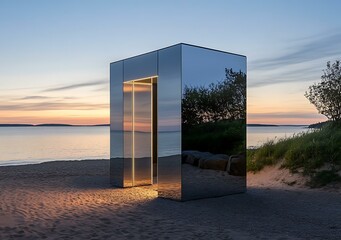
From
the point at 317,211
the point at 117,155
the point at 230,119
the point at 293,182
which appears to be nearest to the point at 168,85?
the point at 230,119

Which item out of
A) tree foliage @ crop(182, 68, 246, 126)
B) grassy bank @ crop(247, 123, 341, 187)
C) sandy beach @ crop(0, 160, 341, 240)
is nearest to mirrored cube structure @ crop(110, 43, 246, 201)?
tree foliage @ crop(182, 68, 246, 126)

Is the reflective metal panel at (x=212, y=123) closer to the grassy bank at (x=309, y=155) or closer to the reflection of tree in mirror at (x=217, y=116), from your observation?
the reflection of tree in mirror at (x=217, y=116)

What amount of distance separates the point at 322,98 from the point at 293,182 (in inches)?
295

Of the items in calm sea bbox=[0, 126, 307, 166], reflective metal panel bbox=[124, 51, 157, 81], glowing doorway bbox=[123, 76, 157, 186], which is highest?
reflective metal panel bbox=[124, 51, 157, 81]

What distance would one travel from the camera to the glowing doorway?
10.8 m

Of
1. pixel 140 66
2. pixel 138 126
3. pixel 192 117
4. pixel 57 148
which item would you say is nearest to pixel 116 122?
pixel 138 126

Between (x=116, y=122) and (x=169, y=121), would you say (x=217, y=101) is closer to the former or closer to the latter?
(x=169, y=121)

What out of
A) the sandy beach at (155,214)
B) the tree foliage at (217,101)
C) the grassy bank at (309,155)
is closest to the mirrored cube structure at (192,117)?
the tree foliage at (217,101)

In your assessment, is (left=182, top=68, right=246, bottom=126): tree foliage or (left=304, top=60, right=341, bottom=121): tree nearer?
(left=182, top=68, right=246, bottom=126): tree foliage

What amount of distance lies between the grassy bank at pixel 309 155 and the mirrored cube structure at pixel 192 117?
10.3ft

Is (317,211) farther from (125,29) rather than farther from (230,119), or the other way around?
(125,29)

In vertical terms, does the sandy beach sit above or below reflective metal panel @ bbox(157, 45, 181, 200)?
below

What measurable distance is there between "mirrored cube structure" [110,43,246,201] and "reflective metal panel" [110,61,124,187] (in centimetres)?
4

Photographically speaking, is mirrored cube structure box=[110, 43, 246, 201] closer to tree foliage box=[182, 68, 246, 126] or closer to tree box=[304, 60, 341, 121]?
tree foliage box=[182, 68, 246, 126]
